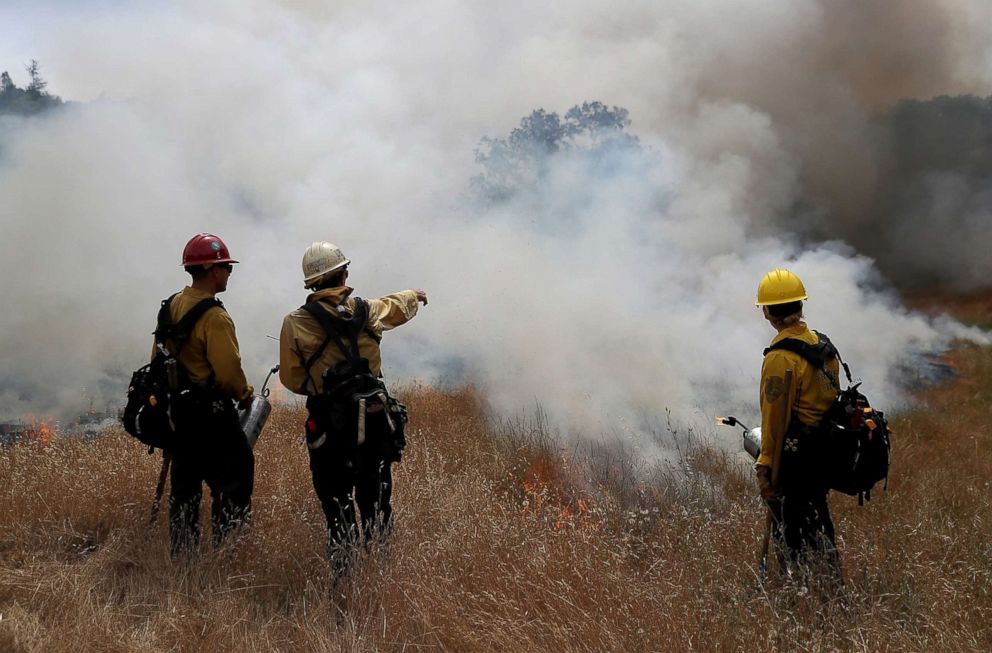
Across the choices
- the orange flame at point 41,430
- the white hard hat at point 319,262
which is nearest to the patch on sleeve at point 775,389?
the white hard hat at point 319,262

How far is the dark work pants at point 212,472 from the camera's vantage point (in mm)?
4316

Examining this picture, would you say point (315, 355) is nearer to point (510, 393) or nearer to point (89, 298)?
point (510, 393)

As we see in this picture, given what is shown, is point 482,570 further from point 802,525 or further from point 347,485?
point 802,525

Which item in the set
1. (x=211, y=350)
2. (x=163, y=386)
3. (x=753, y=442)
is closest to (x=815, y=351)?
(x=753, y=442)

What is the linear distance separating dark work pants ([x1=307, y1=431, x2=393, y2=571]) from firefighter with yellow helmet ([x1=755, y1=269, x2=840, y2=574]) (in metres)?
1.86

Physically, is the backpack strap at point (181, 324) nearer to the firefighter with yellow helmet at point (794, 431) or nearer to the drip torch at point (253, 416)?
the drip torch at point (253, 416)

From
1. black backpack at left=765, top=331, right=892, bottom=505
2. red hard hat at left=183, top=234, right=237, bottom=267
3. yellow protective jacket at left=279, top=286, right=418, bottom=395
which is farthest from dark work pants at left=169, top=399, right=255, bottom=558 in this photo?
black backpack at left=765, top=331, right=892, bottom=505

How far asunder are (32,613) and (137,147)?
10334 millimetres

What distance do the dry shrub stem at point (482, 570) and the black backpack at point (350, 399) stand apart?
0.55m

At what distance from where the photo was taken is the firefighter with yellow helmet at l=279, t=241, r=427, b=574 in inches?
158

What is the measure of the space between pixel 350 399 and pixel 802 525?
225 cm

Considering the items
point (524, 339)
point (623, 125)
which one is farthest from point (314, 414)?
point (623, 125)

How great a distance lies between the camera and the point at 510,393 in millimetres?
8156

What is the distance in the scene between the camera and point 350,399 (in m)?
4.00
